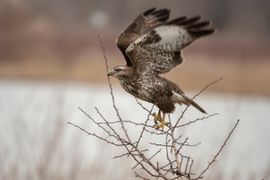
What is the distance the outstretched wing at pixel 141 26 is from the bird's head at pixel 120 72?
0.32 ft

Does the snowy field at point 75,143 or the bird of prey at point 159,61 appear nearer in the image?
the bird of prey at point 159,61

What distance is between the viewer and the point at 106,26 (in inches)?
839

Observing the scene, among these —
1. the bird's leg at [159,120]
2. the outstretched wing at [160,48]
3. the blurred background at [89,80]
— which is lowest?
the bird's leg at [159,120]

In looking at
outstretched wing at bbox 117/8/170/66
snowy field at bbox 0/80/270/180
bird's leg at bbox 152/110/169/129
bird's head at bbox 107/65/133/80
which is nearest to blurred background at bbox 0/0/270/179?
snowy field at bbox 0/80/270/180

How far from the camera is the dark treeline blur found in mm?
18234

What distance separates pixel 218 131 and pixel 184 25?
530cm

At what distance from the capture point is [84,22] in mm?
22500

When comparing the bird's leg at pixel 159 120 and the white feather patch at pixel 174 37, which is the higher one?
the white feather patch at pixel 174 37

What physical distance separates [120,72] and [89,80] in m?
11.1

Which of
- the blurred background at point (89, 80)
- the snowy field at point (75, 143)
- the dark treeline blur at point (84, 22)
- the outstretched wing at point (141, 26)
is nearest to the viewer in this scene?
the outstretched wing at point (141, 26)

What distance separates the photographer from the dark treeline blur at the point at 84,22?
59.8ft

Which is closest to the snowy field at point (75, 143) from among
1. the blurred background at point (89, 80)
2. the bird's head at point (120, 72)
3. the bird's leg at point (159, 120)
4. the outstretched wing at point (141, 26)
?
the blurred background at point (89, 80)

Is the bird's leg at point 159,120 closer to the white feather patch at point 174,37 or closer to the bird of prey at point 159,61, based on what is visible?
the bird of prey at point 159,61

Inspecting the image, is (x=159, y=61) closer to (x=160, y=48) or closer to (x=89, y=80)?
(x=160, y=48)
